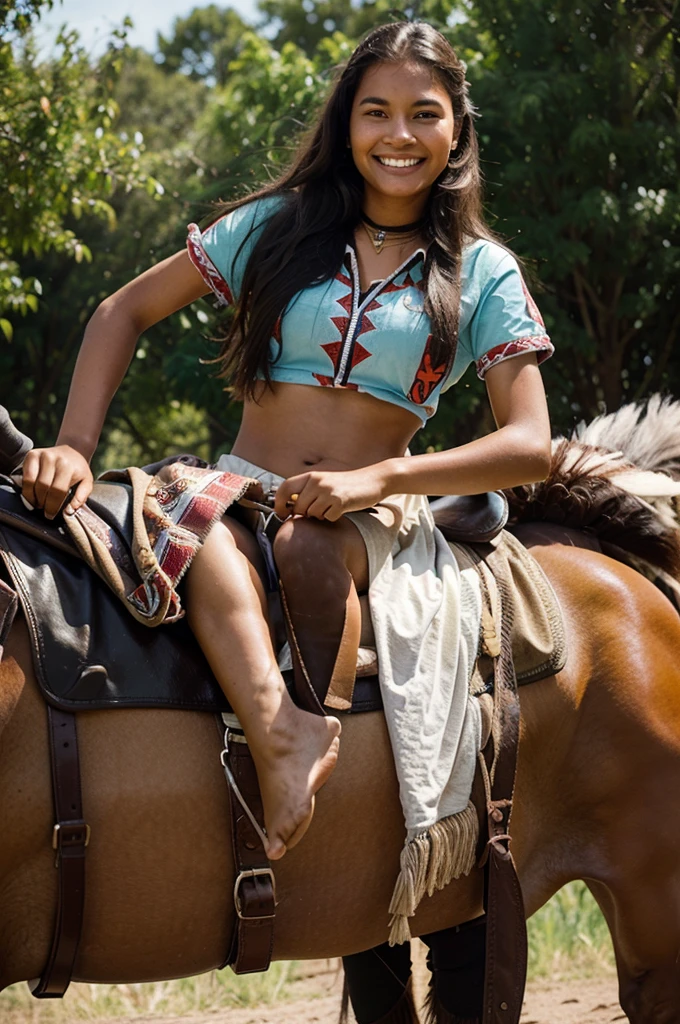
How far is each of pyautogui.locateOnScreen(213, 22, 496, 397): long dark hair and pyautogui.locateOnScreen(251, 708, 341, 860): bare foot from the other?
0.84 metres

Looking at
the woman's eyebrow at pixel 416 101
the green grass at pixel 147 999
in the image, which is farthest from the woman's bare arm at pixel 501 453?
the green grass at pixel 147 999

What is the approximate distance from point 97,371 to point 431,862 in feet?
4.24

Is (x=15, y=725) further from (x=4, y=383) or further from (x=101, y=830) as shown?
(x=4, y=383)

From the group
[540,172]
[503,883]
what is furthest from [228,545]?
[540,172]

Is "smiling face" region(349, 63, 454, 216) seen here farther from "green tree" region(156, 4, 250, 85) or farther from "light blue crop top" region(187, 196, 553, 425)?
"green tree" region(156, 4, 250, 85)

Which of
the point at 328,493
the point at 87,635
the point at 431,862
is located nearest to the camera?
the point at 87,635

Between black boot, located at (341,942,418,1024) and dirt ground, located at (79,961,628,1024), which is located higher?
black boot, located at (341,942,418,1024)

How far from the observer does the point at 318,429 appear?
2477mm

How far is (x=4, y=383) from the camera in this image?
8.02 metres

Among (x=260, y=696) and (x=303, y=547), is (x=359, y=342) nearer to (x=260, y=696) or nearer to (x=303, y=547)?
(x=303, y=547)

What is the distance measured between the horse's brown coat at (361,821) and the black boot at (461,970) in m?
0.11

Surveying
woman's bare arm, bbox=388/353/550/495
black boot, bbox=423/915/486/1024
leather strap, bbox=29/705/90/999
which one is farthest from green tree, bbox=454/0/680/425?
leather strap, bbox=29/705/90/999

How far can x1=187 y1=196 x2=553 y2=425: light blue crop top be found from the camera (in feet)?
8.04

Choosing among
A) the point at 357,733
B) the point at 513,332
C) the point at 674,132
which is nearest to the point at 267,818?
the point at 357,733
